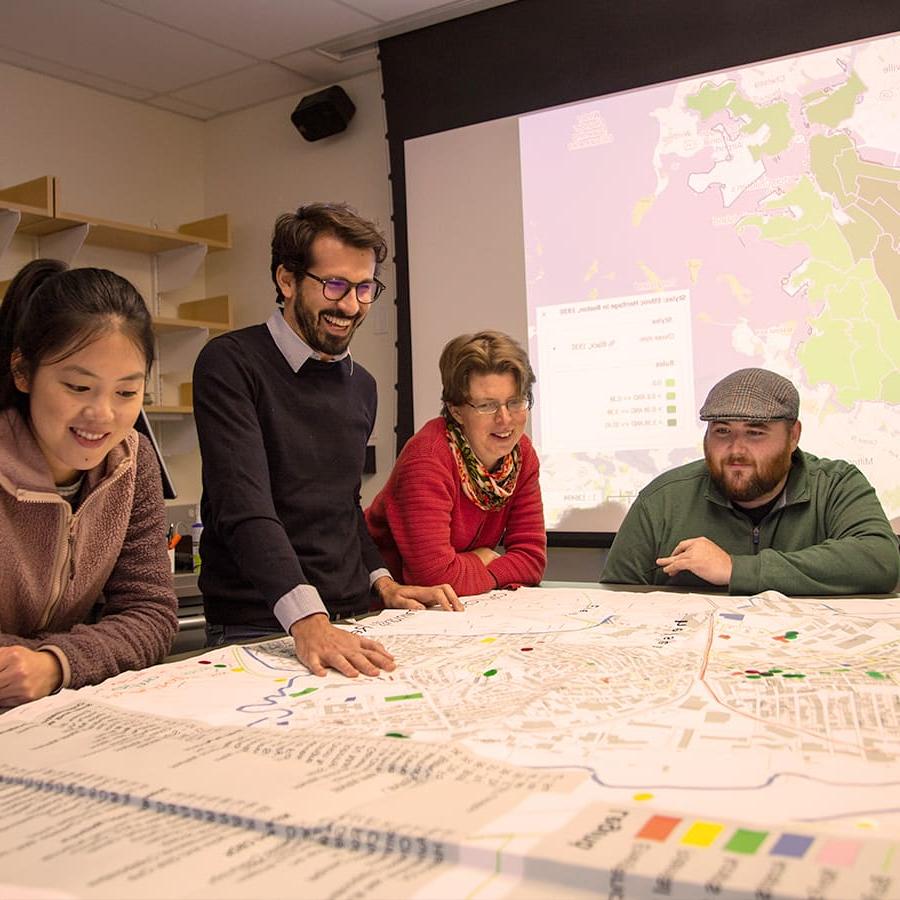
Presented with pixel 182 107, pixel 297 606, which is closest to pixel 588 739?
pixel 297 606

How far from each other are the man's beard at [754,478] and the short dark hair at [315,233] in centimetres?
98

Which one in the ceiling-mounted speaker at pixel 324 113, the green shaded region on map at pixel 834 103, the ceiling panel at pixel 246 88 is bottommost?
the green shaded region on map at pixel 834 103

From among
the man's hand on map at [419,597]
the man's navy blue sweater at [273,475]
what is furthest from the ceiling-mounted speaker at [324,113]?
the man's hand on map at [419,597]

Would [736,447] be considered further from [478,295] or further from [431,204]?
[431,204]

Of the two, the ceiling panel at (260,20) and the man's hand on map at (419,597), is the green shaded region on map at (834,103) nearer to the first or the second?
the ceiling panel at (260,20)

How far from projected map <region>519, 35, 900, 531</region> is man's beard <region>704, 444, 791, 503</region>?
1053mm

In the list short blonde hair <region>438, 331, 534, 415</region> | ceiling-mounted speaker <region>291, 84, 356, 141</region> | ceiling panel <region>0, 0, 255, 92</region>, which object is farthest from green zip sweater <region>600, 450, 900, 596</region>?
ceiling panel <region>0, 0, 255, 92</region>

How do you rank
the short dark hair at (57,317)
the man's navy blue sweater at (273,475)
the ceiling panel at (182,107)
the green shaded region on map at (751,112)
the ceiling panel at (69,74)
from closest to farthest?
1. the short dark hair at (57,317)
2. the man's navy blue sweater at (273,475)
3. the green shaded region on map at (751,112)
4. the ceiling panel at (69,74)
5. the ceiling panel at (182,107)

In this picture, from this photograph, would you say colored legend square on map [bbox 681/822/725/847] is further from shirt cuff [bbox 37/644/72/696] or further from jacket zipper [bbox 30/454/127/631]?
jacket zipper [bbox 30/454/127/631]

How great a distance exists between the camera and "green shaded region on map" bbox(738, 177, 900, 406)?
3.12 meters

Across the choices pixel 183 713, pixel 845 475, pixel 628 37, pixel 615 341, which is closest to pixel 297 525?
pixel 183 713

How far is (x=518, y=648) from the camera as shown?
1345mm

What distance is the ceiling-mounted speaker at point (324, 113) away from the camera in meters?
4.26

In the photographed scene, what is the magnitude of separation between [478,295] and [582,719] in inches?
121
